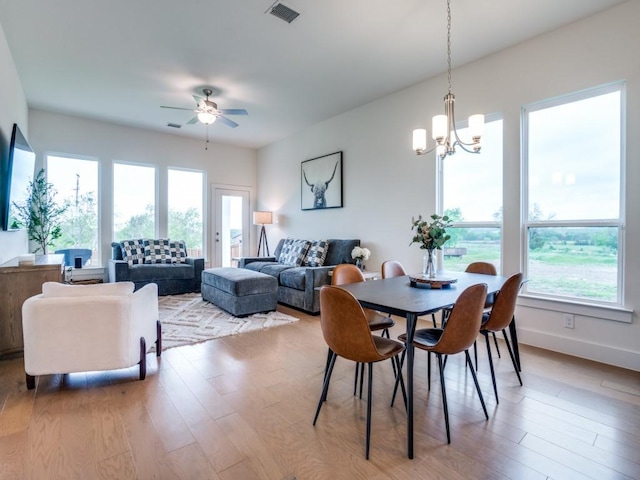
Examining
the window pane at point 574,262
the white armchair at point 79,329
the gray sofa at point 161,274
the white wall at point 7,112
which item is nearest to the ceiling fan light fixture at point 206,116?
the white wall at point 7,112

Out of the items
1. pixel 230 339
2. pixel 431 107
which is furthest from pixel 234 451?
pixel 431 107

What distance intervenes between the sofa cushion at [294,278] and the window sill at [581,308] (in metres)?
2.51

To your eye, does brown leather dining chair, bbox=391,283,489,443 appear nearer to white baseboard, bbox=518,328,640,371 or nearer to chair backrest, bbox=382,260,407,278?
chair backrest, bbox=382,260,407,278

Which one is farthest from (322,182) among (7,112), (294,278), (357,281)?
(7,112)

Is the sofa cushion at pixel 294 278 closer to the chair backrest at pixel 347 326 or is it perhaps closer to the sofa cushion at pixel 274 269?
the sofa cushion at pixel 274 269

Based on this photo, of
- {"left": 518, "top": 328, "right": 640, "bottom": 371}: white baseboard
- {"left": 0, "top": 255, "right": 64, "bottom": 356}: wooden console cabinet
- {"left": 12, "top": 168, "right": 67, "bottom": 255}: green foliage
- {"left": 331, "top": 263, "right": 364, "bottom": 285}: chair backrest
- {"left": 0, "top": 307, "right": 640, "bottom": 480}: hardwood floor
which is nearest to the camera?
{"left": 0, "top": 307, "right": 640, "bottom": 480}: hardwood floor

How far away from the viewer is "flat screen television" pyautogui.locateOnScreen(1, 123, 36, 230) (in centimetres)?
304

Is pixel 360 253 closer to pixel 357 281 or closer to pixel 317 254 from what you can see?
pixel 317 254

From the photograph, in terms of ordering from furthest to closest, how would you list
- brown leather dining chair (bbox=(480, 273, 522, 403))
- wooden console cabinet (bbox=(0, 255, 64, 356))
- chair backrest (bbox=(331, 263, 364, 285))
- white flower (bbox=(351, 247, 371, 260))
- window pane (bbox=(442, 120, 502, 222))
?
white flower (bbox=(351, 247, 371, 260)), window pane (bbox=(442, 120, 502, 222)), wooden console cabinet (bbox=(0, 255, 64, 356)), chair backrest (bbox=(331, 263, 364, 285)), brown leather dining chair (bbox=(480, 273, 522, 403))

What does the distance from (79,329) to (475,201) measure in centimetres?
385

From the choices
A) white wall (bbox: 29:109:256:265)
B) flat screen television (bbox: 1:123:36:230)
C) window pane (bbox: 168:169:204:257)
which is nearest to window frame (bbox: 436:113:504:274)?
flat screen television (bbox: 1:123:36:230)

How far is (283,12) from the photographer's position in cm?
274

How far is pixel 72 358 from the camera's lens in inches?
88.8

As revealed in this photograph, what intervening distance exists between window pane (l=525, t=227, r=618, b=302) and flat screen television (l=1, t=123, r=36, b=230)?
5.05 meters
